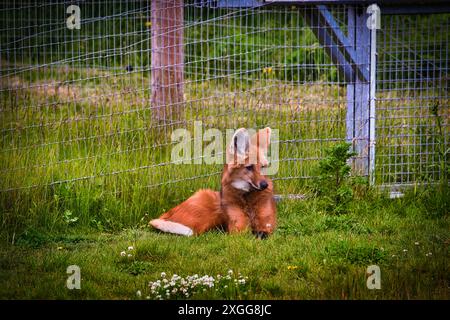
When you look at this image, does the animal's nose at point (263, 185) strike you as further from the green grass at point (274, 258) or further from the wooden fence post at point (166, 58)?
the wooden fence post at point (166, 58)

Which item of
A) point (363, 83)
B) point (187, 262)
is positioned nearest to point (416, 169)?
point (363, 83)

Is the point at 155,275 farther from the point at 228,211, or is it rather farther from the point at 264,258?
the point at 228,211

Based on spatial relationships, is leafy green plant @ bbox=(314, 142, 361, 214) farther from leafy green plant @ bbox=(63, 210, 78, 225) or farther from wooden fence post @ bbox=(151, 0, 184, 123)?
leafy green plant @ bbox=(63, 210, 78, 225)

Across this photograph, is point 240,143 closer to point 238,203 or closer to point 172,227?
point 238,203

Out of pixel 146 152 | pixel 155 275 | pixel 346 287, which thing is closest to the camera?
pixel 346 287

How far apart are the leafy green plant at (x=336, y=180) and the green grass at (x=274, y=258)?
12 cm

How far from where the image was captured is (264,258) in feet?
14.7

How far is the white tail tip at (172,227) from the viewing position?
5.12 m

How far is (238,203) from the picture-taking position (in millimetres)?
5180

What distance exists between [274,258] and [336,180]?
149 centimetres

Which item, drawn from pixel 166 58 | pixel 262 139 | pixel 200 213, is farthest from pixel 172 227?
pixel 166 58

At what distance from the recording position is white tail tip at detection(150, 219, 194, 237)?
5.12 m

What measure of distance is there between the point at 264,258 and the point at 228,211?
0.77m
